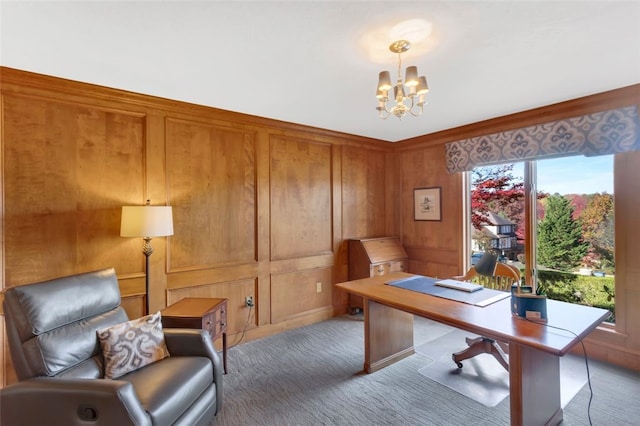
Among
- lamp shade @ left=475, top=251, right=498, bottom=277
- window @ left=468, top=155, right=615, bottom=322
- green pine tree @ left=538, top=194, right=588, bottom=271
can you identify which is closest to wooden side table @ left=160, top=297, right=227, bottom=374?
lamp shade @ left=475, top=251, right=498, bottom=277

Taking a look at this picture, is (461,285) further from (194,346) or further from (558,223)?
(194,346)

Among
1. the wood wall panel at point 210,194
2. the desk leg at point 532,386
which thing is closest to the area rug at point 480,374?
the desk leg at point 532,386

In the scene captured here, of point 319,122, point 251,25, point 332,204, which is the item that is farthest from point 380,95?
point 332,204

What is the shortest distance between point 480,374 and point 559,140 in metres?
2.34

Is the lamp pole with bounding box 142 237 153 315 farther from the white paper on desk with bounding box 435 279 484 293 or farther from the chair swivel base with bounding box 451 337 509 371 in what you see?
the chair swivel base with bounding box 451 337 509 371

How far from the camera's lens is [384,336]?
2.67 m

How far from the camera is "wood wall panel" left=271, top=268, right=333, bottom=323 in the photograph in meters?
3.49

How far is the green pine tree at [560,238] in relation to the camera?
9.87 feet

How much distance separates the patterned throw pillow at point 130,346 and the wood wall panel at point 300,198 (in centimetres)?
165

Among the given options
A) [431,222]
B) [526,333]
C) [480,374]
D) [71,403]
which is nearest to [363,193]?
[431,222]

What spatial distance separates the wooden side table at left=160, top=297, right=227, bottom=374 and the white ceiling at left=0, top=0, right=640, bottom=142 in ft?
6.01

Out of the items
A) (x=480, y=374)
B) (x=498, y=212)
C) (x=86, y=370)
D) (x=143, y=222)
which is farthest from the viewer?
(x=498, y=212)

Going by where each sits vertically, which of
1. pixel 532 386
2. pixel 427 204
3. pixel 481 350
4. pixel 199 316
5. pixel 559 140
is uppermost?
pixel 559 140

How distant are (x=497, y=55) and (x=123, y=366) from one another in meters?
3.11
